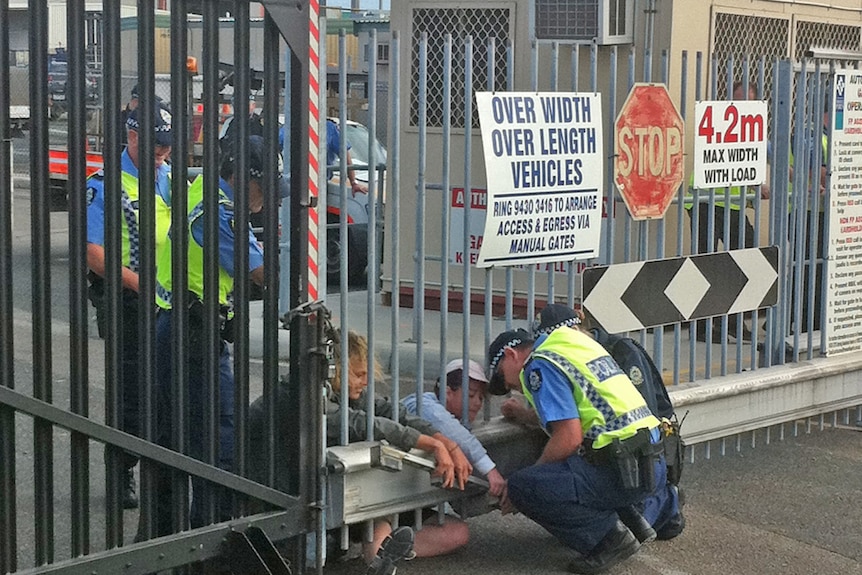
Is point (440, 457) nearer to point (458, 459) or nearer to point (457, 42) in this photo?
point (458, 459)

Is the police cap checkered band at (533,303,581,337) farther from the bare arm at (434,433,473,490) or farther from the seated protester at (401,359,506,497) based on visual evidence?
the bare arm at (434,433,473,490)

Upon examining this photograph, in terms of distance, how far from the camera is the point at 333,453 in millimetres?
4914

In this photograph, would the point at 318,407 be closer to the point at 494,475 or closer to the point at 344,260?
the point at 344,260

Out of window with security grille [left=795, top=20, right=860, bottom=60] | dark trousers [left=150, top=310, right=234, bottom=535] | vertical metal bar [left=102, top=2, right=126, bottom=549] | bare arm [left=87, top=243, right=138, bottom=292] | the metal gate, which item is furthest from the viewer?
window with security grille [left=795, top=20, right=860, bottom=60]

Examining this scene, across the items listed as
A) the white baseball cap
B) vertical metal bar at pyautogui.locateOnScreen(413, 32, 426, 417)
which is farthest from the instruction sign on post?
vertical metal bar at pyautogui.locateOnScreen(413, 32, 426, 417)

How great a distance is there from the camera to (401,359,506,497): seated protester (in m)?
5.43

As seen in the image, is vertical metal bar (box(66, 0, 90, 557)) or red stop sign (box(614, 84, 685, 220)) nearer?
vertical metal bar (box(66, 0, 90, 557))

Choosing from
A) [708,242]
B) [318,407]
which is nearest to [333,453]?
[318,407]

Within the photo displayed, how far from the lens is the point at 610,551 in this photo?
17.8 ft

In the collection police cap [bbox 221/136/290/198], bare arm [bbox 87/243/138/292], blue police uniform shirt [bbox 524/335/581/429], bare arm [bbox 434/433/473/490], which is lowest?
bare arm [bbox 434/433/473/490]

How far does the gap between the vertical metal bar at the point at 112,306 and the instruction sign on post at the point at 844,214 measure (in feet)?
15.2

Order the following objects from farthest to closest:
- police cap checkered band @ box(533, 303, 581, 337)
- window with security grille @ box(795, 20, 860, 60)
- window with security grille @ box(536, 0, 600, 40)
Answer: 1. window with security grille @ box(795, 20, 860, 60)
2. window with security grille @ box(536, 0, 600, 40)
3. police cap checkered band @ box(533, 303, 581, 337)

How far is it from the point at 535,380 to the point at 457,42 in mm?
4569

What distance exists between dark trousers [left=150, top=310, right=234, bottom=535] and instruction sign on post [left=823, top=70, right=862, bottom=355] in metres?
3.94
